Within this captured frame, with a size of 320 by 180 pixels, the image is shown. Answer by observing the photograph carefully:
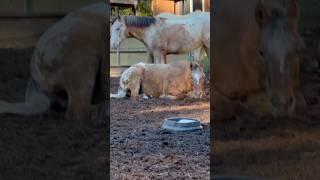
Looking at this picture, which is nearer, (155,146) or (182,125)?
(155,146)

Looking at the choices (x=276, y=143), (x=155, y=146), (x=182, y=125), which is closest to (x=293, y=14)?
(x=276, y=143)

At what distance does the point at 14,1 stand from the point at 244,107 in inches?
27.5

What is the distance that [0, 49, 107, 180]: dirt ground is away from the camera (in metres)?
1.47

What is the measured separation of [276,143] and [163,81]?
4.63 m

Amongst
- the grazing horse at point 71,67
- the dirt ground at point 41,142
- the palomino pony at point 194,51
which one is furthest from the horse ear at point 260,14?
the palomino pony at point 194,51

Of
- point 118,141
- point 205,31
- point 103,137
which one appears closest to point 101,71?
point 103,137

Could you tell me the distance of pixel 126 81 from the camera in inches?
236

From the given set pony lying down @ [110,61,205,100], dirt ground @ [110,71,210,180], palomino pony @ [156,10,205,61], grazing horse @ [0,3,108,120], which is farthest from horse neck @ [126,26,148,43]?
grazing horse @ [0,3,108,120]

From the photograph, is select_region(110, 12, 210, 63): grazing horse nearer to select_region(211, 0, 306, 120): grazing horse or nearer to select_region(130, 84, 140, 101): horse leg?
select_region(130, 84, 140, 101): horse leg

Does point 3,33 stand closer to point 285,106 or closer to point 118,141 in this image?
point 285,106

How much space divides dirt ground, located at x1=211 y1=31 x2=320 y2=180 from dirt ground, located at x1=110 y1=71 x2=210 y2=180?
1144 mm

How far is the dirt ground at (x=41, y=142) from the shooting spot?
57.9 inches

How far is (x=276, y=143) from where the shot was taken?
150cm

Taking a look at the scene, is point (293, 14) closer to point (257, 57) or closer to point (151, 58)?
point (257, 57)
